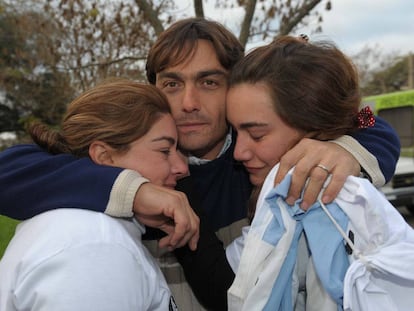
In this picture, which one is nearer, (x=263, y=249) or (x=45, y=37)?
(x=263, y=249)

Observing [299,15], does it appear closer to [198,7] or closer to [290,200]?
[198,7]

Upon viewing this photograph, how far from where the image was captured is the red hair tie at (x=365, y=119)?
1.87 meters

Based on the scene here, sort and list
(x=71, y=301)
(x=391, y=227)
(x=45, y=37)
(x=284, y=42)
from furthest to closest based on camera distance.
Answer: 1. (x=45, y=37)
2. (x=284, y=42)
3. (x=391, y=227)
4. (x=71, y=301)

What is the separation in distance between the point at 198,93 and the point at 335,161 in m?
0.92

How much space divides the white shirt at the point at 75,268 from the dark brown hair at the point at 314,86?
0.78m

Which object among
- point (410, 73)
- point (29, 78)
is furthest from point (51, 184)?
point (410, 73)

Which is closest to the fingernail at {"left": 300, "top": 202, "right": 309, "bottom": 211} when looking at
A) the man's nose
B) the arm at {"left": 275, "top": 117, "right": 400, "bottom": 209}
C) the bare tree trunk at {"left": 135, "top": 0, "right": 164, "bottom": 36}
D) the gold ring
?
the arm at {"left": 275, "top": 117, "right": 400, "bottom": 209}

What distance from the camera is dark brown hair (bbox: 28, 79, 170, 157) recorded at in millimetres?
1580

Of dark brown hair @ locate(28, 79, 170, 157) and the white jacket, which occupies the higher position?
dark brown hair @ locate(28, 79, 170, 157)

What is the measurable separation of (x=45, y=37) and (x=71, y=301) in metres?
8.43

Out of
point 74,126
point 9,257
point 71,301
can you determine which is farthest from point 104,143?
point 71,301

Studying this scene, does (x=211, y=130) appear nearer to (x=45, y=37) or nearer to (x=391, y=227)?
(x=391, y=227)

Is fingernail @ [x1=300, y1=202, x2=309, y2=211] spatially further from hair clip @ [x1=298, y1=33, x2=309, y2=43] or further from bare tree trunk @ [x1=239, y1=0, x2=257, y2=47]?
bare tree trunk @ [x1=239, y1=0, x2=257, y2=47]

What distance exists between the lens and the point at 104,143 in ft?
5.17
